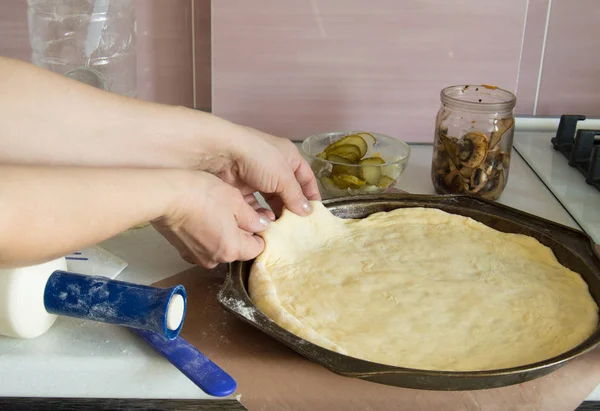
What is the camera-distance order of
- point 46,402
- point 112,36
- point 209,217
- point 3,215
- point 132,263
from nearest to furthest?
point 3,215, point 46,402, point 209,217, point 132,263, point 112,36

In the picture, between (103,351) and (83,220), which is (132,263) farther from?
(83,220)

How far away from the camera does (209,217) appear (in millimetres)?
950

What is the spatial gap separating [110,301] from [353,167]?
21.3 inches

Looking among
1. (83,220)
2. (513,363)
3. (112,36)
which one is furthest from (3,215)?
(112,36)

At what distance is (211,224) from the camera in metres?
0.96

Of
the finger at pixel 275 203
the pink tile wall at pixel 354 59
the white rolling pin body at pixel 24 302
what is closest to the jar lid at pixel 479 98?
the pink tile wall at pixel 354 59

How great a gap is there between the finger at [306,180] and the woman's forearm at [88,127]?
0.16 m

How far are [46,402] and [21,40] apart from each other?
0.95m

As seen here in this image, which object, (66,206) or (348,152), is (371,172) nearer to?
(348,152)

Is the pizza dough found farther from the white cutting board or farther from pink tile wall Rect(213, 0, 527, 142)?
pink tile wall Rect(213, 0, 527, 142)

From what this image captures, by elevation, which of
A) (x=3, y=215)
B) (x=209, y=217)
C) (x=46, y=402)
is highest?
(x=3, y=215)

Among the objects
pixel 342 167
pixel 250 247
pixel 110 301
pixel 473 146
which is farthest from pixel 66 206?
pixel 473 146

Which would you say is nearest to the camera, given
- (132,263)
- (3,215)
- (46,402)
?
(3,215)

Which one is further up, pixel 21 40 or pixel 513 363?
pixel 21 40
